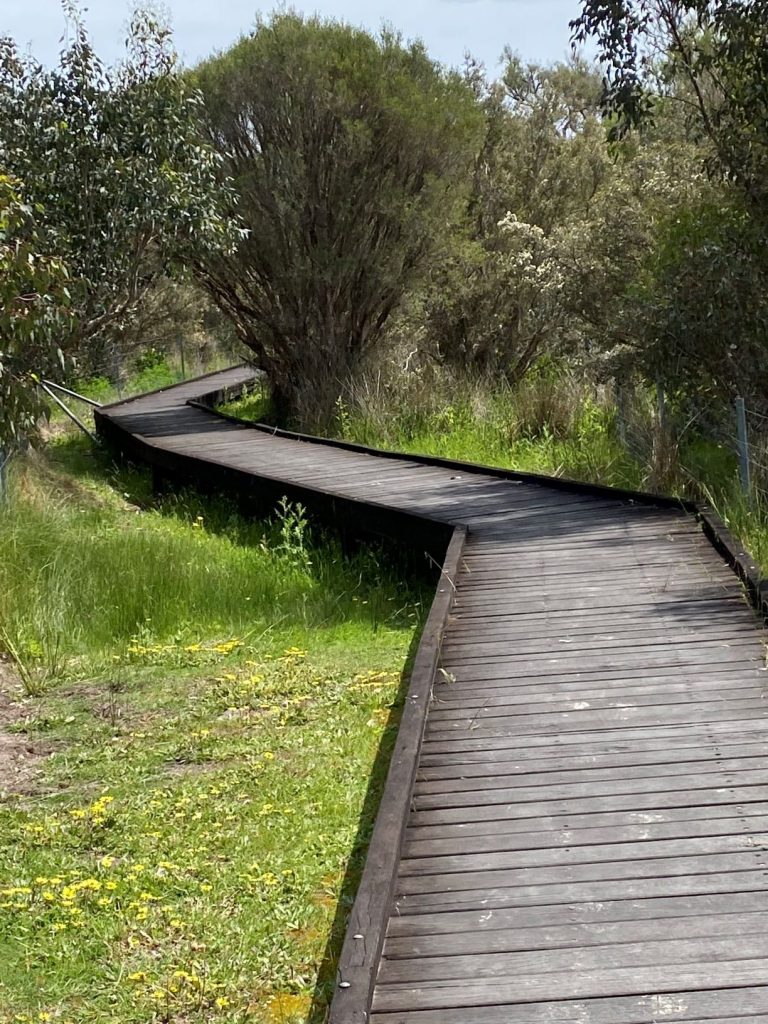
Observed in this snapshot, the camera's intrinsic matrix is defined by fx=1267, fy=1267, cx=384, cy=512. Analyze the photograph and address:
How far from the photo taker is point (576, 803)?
434 centimetres

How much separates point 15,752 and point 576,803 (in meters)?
3.15

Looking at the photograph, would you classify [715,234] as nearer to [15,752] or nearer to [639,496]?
[639,496]

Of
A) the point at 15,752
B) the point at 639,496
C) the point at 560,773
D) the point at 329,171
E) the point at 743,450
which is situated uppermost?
the point at 329,171

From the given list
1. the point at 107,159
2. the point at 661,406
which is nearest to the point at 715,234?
the point at 661,406

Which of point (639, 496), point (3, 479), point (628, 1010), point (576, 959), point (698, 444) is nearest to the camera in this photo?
point (628, 1010)

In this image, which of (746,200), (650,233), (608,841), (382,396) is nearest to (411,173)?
(382,396)

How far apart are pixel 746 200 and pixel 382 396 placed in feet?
22.6

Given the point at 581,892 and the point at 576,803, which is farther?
the point at 576,803

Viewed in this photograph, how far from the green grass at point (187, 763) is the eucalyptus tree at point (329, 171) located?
788 centimetres

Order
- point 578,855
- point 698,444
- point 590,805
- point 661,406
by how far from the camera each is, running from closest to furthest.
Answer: point 578,855
point 590,805
point 661,406
point 698,444

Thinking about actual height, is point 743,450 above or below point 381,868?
above

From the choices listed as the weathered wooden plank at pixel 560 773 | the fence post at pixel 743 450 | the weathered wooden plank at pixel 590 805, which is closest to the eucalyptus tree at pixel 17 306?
the weathered wooden plank at pixel 560 773

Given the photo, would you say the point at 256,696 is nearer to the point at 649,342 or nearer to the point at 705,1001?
the point at 705,1001

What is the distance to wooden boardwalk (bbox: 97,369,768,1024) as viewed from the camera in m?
3.24
